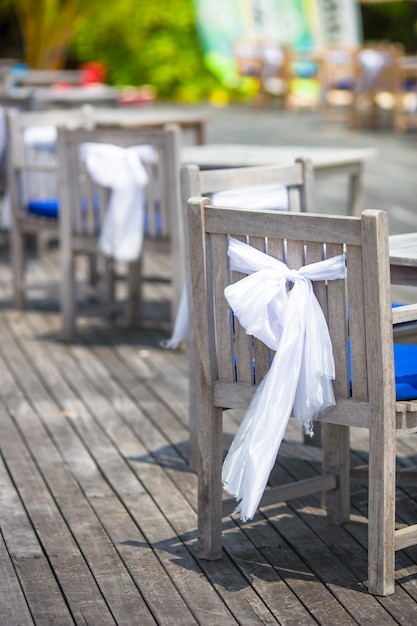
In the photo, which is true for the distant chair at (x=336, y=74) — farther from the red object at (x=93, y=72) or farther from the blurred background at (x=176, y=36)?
the red object at (x=93, y=72)

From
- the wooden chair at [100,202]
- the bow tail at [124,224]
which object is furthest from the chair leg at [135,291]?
the bow tail at [124,224]

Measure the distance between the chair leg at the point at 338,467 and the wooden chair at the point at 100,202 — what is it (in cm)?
195

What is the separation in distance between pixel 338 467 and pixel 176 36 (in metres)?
17.3

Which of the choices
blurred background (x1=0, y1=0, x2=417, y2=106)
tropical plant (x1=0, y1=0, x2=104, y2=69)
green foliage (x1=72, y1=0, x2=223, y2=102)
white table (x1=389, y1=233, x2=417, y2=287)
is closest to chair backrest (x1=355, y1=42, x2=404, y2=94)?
blurred background (x1=0, y1=0, x2=417, y2=106)

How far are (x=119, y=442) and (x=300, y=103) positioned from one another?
14.1m

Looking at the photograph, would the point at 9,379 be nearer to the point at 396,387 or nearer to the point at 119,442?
the point at 119,442

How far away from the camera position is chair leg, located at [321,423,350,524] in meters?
3.25

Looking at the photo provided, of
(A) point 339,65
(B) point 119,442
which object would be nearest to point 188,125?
(B) point 119,442

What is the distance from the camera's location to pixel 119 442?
13.1 ft

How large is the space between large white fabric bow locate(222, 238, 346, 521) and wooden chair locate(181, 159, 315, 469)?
2.11 ft

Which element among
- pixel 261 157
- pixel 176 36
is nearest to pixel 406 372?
pixel 261 157

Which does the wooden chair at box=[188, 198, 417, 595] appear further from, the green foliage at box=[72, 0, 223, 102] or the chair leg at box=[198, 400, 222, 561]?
the green foliage at box=[72, 0, 223, 102]

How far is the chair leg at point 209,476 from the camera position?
9.72 feet

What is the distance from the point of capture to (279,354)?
2.73 metres
